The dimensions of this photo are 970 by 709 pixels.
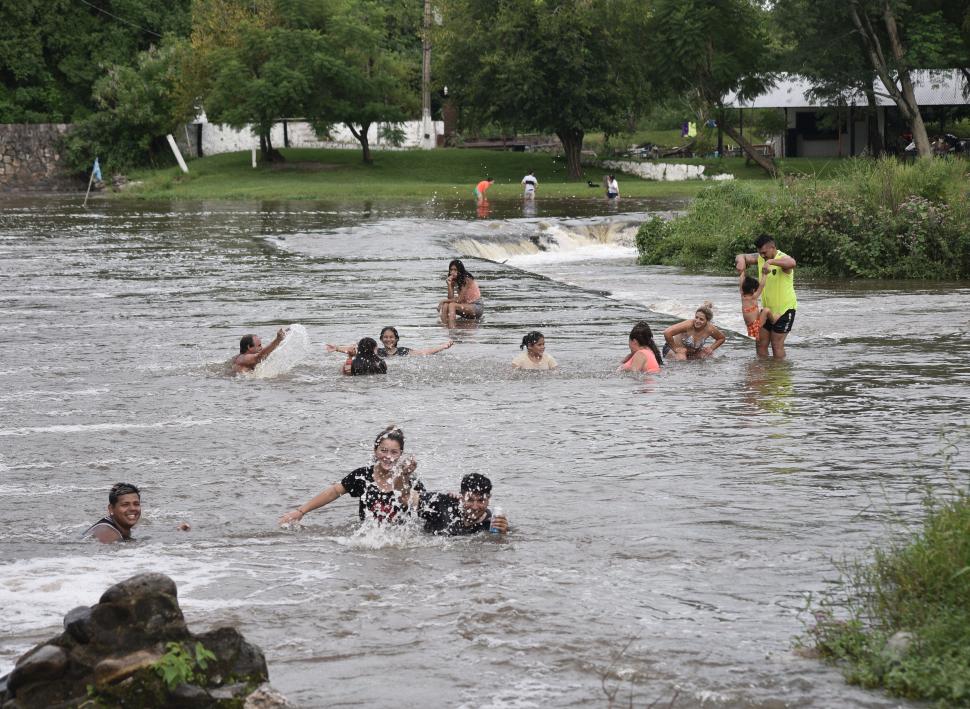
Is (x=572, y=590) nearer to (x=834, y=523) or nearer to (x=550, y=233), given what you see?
(x=834, y=523)

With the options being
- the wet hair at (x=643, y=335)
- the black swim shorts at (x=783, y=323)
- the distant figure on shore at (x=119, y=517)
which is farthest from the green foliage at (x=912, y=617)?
the black swim shorts at (x=783, y=323)

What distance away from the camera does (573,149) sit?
213ft

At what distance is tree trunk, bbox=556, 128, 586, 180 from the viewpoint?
64.4 meters

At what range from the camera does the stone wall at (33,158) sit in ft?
234

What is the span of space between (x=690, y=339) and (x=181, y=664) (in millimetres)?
12930

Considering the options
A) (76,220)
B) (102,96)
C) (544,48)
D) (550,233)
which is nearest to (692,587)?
(550,233)

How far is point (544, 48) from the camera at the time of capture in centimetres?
6181

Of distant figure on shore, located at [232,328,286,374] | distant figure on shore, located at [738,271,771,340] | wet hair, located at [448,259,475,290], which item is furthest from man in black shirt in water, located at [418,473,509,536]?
wet hair, located at [448,259,475,290]

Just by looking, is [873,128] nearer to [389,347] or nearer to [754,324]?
[754,324]

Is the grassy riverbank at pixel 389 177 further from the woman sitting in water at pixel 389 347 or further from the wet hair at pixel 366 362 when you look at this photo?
the wet hair at pixel 366 362

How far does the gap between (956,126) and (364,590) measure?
68077 mm

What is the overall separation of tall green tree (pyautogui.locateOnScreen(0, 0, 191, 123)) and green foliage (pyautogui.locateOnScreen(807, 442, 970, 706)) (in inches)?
2749

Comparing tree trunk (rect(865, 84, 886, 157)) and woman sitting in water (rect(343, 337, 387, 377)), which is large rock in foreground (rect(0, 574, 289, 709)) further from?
tree trunk (rect(865, 84, 886, 157))

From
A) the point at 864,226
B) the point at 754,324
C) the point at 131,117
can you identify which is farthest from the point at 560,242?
the point at 131,117
